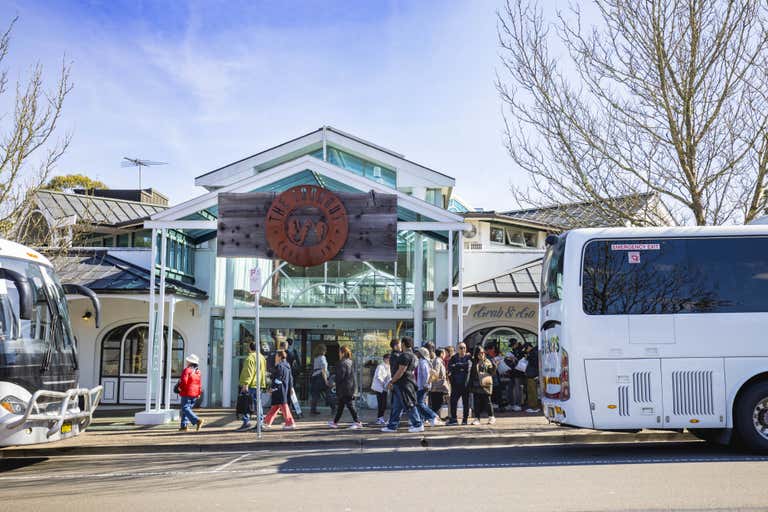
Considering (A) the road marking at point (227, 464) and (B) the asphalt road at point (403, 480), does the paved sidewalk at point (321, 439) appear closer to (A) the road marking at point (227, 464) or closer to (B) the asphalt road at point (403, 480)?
(B) the asphalt road at point (403, 480)

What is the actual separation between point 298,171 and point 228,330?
19.9 feet

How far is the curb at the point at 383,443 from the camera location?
12.7 meters

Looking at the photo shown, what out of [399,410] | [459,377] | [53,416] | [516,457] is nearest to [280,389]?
[399,410]

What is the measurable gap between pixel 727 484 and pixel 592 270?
3.70 metres

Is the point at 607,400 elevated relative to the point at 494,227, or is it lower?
lower

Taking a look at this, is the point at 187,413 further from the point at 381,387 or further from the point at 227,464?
the point at 227,464

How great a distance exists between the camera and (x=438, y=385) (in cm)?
1534

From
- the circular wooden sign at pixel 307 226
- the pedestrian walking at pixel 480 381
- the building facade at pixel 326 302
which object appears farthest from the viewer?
the building facade at pixel 326 302

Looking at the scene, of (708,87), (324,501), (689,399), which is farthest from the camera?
(708,87)

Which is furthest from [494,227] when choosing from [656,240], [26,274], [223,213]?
[26,274]

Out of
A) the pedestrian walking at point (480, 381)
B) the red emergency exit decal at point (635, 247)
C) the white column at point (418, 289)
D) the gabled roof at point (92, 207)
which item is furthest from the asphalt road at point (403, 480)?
the gabled roof at point (92, 207)

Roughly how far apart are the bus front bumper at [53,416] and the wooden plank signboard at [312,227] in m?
5.28

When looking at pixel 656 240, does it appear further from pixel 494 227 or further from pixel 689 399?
pixel 494 227

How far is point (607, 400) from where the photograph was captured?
10.6 metres
